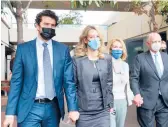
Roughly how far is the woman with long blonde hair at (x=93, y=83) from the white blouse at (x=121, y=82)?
0.68 m

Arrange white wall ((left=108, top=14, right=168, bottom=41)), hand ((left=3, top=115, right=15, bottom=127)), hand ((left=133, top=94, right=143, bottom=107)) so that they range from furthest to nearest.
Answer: white wall ((left=108, top=14, right=168, bottom=41))
hand ((left=133, top=94, right=143, bottom=107))
hand ((left=3, top=115, right=15, bottom=127))

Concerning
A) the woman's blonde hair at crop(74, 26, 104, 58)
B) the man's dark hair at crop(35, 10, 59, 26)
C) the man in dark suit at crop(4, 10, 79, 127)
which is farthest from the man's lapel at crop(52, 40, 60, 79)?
the woman's blonde hair at crop(74, 26, 104, 58)

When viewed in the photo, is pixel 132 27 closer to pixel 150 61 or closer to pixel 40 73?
pixel 150 61

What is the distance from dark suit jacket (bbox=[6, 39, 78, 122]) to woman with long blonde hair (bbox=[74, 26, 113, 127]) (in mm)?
290

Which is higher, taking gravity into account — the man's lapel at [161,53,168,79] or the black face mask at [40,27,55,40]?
the black face mask at [40,27,55,40]

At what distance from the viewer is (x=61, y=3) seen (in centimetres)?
1752

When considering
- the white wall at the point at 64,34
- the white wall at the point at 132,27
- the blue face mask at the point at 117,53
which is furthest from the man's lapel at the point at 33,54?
the white wall at the point at 64,34

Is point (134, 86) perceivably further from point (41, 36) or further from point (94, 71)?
point (41, 36)

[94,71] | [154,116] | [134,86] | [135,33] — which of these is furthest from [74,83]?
[135,33]

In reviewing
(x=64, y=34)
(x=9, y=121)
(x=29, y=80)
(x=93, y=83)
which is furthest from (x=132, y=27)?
(x=9, y=121)

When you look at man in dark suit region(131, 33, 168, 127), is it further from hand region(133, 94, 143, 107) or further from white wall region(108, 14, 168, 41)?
white wall region(108, 14, 168, 41)

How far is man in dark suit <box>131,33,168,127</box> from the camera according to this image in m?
5.02

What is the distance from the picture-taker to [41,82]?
378 centimetres

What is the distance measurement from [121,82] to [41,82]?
1.77 metres
